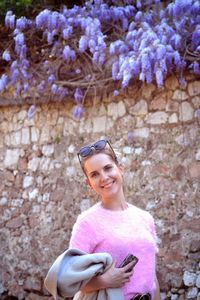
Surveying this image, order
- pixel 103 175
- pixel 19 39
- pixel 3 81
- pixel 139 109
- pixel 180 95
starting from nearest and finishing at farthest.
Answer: pixel 103 175, pixel 180 95, pixel 139 109, pixel 19 39, pixel 3 81

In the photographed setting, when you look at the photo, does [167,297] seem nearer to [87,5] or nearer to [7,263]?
[7,263]

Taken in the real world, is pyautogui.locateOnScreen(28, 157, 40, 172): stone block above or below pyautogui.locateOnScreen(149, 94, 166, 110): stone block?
below

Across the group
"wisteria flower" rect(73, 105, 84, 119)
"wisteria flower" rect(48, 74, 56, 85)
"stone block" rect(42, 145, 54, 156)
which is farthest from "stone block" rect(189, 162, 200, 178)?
"wisteria flower" rect(48, 74, 56, 85)

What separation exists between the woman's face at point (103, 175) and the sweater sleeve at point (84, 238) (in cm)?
18

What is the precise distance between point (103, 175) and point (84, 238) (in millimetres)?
292

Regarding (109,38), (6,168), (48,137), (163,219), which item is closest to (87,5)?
(109,38)

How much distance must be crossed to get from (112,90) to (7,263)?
82.0 inches

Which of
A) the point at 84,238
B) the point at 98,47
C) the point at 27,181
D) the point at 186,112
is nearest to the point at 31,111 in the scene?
the point at 27,181

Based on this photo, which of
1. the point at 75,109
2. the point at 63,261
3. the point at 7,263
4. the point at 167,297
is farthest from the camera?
the point at 7,263

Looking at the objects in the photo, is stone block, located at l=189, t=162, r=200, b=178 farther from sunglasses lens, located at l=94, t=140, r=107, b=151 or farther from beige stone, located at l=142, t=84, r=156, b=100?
sunglasses lens, located at l=94, t=140, r=107, b=151

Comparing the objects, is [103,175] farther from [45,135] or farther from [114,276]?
[45,135]

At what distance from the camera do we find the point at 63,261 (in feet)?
7.14

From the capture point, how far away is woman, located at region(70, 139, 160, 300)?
7.32 ft

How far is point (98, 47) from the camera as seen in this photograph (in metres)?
4.70
